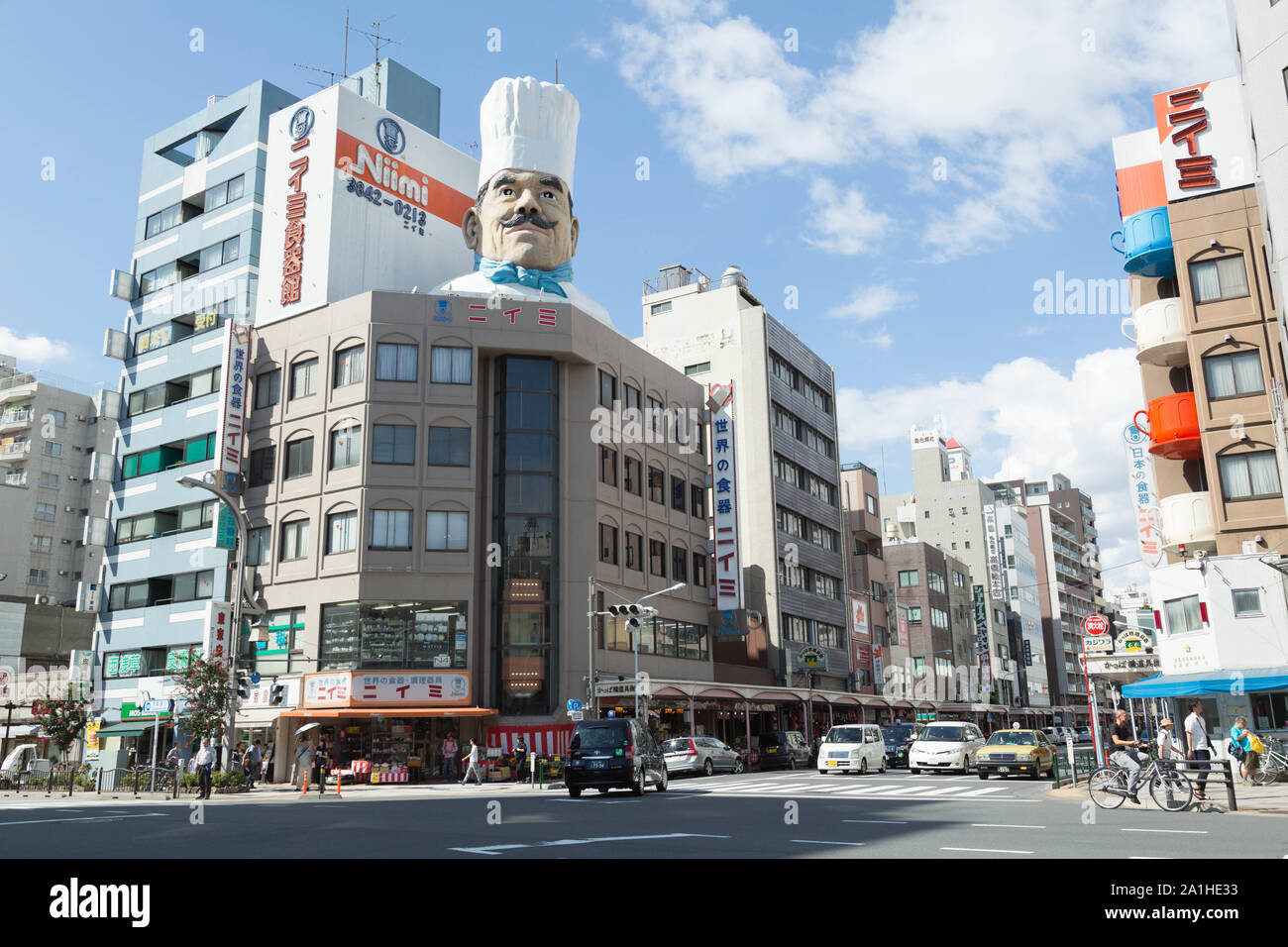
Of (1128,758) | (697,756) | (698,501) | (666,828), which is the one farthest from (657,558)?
(666,828)

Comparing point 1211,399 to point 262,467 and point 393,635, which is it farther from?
point 262,467

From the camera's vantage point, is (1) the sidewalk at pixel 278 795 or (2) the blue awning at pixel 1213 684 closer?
(2) the blue awning at pixel 1213 684

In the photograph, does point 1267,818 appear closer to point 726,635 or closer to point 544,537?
point 544,537

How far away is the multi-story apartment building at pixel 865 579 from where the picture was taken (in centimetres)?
7425

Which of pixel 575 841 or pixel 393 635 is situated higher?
pixel 393 635

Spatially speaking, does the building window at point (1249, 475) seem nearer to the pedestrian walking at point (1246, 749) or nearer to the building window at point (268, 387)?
the pedestrian walking at point (1246, 749)

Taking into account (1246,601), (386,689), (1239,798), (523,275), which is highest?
(523,275)

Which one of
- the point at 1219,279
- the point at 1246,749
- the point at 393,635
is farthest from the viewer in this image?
the point at 393,635

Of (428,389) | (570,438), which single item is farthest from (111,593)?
(570,438)

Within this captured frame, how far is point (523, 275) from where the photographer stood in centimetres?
4891

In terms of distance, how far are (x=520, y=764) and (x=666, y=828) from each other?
2481 centimetres

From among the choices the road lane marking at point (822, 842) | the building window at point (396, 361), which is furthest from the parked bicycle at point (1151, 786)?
the building window at point (396, 361)

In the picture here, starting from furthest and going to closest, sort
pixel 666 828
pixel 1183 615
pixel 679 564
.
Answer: pixel 679 564 → pixel 1183 615 → pixel 666 828

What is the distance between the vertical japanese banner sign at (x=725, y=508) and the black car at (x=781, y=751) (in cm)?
926
